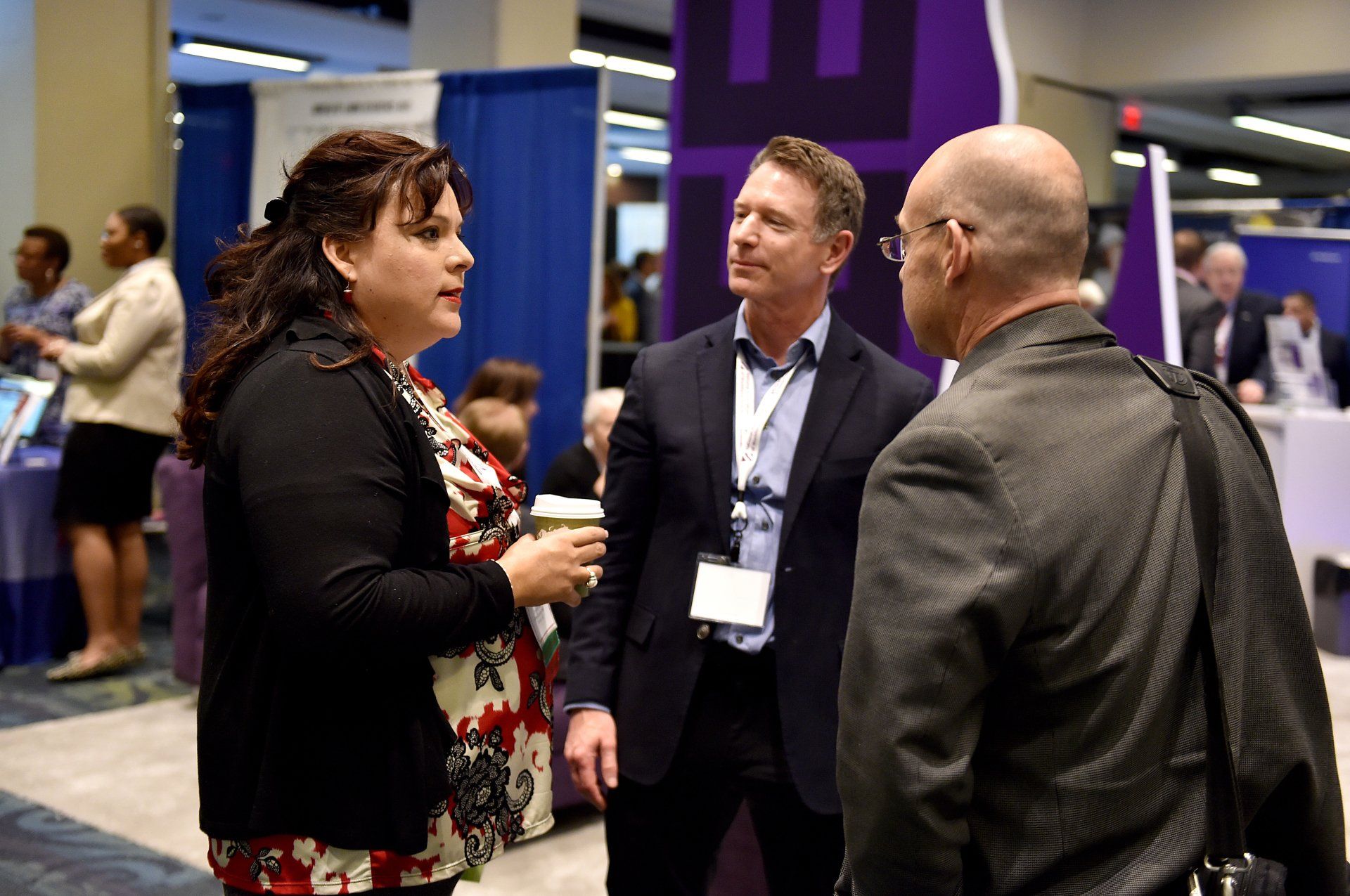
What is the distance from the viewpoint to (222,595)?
4.36 ft

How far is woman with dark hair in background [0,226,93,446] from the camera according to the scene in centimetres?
518

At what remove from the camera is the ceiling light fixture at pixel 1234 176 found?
56.7 ft

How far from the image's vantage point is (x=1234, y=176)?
17.8 m

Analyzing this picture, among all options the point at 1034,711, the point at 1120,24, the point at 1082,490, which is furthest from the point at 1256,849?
the point at 1120,24

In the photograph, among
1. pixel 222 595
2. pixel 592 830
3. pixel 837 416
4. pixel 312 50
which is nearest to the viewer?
pixel 222 595

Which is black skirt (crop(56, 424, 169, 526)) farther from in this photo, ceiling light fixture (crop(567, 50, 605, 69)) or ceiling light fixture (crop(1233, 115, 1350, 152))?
ceiling light fixture (crop(1233, 115, 1350, 152))

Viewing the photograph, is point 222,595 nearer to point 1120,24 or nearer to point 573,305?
point 573,305

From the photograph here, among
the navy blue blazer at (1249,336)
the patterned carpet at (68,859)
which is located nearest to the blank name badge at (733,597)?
the patterned carpet at (68,859)

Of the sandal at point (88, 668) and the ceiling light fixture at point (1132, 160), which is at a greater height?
the ceiling light fixture at point (1132, 160)

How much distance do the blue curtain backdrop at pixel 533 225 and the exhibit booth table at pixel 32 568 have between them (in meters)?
1.65

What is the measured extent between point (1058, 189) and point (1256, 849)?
0.70 meters

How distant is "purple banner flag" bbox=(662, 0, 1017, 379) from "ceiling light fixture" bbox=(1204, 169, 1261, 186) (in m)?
15.5

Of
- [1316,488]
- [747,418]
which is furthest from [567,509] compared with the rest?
[1316,488]

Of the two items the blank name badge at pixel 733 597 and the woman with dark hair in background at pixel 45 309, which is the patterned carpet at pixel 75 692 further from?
the blank name badge at pixel 733 597
